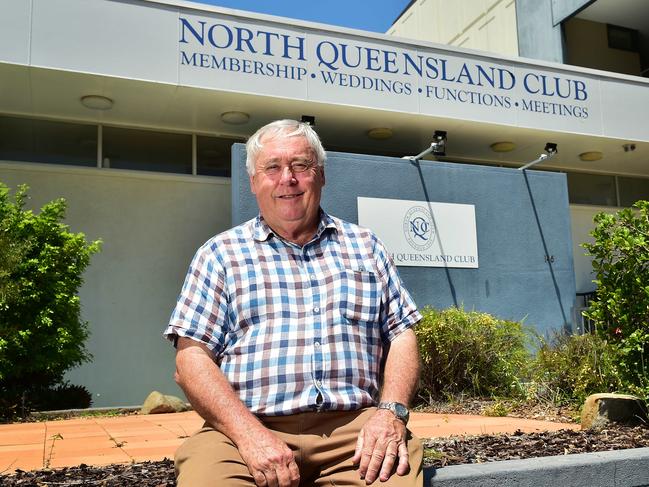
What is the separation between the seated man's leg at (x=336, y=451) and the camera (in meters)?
2.13

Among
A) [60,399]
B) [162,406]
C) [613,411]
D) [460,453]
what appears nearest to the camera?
[460,453]

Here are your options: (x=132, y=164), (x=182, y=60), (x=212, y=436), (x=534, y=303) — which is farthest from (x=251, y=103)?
(x=212, y=436)

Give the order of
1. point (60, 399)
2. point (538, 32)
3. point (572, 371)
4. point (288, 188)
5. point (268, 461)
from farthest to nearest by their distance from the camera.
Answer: point (538, 32), point (60, 399), point (572, 371), point (288, 188), point (268, 461)

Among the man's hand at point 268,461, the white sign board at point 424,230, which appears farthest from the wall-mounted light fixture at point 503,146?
the man's hand at point 268,461

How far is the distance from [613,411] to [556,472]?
6.56 feet

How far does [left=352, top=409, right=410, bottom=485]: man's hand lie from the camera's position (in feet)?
6.77

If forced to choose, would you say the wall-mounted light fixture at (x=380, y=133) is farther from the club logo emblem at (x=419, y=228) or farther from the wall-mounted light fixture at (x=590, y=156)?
the wall-mounted light fixture at (x=590, y=156)

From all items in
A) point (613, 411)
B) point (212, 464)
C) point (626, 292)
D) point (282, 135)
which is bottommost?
point (613, 411)

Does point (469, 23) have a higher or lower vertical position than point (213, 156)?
higher

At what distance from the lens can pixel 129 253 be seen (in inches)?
383

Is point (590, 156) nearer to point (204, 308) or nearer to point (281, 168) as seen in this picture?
point (281, 168)

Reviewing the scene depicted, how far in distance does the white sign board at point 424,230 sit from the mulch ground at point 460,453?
5512 mm

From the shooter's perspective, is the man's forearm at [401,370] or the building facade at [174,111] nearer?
the man's forearm at [401,370]

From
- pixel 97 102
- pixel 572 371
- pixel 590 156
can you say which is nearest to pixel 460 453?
pixel 572 371
